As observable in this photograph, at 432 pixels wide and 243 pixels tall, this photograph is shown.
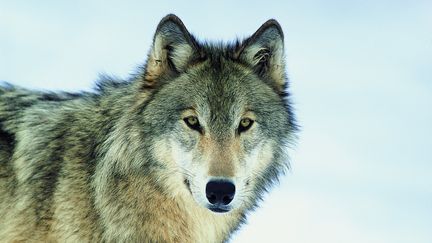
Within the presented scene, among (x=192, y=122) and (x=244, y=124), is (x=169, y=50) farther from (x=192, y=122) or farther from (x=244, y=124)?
(x=244, y=124)

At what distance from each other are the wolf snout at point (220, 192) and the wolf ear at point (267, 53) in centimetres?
121

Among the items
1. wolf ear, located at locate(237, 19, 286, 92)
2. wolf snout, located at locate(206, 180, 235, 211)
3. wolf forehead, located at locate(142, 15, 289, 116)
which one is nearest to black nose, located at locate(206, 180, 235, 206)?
wolf snout, located at locate(206, 180, 235, 211)

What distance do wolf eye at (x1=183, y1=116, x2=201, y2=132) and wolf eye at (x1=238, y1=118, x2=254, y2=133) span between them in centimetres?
29

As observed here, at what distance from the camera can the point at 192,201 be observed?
516cm

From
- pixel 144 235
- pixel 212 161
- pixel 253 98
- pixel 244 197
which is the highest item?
pixel 253 98

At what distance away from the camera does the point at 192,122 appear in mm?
5066

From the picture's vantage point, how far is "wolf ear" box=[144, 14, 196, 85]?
→ 5.22 metres

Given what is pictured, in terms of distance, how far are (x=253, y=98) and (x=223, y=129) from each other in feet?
1.33

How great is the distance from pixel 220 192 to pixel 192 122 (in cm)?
62

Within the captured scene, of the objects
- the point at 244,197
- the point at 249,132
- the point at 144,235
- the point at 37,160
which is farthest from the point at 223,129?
the point at 37,160

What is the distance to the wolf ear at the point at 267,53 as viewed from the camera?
216 inches

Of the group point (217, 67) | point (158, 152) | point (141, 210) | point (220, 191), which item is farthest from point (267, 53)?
point (141, 210)

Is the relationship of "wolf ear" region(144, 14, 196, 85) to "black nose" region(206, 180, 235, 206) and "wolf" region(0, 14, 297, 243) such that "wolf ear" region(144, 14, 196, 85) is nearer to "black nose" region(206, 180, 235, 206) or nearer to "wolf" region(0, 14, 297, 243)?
"wolf" region(0, 14, 297, 243)

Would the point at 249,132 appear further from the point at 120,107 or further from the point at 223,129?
the point at 120,107
